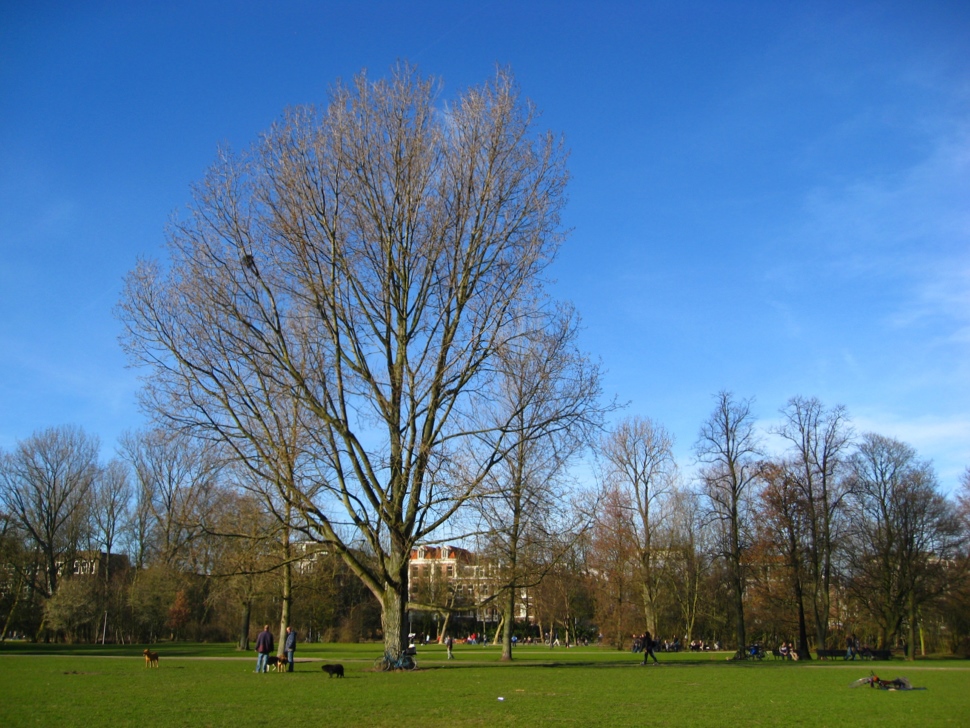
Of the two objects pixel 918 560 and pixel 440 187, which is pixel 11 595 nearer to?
pixel 440 187

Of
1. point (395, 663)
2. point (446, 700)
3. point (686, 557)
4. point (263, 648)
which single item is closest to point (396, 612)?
point (395, 663)

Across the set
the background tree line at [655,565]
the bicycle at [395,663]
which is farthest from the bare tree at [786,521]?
the bicycle at [395,663]

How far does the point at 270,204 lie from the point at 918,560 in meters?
47.3

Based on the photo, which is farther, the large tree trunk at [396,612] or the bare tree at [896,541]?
the bare tree at [896,541]

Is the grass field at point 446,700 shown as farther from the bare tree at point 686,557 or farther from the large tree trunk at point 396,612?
the bare tree at point 686,557

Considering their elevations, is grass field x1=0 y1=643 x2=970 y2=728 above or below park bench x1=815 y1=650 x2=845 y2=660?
above

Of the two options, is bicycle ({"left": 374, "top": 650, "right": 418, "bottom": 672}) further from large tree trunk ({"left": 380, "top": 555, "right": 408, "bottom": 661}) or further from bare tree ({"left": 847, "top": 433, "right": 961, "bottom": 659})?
bare tree ({"left": 847, "top": 433, "right": 961, "bottom": 659})

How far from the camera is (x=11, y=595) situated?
2251 inches

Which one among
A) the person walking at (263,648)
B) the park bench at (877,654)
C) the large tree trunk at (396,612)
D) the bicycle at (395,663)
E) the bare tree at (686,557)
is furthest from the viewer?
the bare tree at (686,557)

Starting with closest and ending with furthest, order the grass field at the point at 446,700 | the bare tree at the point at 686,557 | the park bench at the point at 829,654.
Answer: the grass field at the point at 446,700 < the park bench at the point at 829,654 < the bare tree at the point at 686,557

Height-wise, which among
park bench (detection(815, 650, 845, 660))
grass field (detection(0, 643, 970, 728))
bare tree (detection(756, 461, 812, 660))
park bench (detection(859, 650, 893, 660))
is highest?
bare tree (detection(756, 461, 812, 660))

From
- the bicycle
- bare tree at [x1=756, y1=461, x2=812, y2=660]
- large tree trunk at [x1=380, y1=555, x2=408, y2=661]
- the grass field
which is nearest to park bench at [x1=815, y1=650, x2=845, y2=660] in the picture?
bare tree at [x1=756, y1=461, x2=812, y2=660]

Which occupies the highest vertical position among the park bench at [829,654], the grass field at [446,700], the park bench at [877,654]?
the grass field at [446,700]

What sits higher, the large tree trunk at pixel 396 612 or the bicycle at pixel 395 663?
the large tree trunk at pixel 396 612
